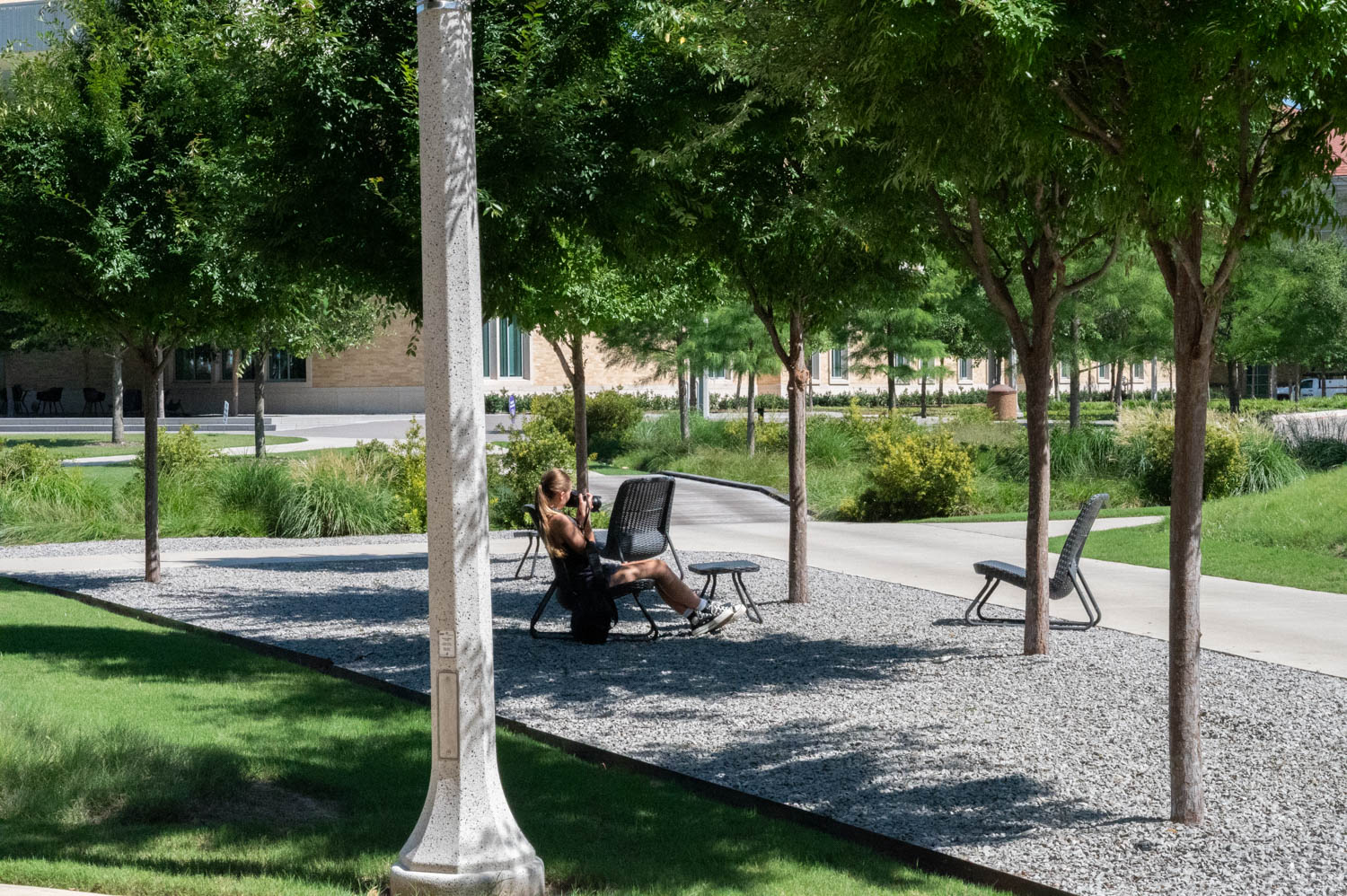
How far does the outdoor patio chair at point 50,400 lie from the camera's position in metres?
51.9

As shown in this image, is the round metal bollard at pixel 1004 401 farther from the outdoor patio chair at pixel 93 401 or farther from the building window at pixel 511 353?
the outdoor patio chair at pixel 93 401

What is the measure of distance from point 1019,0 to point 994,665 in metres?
4.95

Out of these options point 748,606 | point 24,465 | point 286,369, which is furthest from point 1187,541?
point 286,369

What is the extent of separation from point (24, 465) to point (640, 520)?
12025 mm

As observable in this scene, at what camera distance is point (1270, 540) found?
14016 mm

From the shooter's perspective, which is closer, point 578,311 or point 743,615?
point 743,615

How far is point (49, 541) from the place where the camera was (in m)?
16.6

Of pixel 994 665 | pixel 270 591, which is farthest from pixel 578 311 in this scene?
pixel 994 665

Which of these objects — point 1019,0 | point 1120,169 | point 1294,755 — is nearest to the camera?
point 1019,0

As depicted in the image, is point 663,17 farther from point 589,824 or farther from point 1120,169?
point 589,824

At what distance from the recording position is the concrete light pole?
4227 mm

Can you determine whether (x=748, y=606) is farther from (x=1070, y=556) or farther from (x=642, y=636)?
(x=1070, y=556)

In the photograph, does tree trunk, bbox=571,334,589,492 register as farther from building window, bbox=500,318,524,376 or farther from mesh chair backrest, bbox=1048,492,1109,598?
building window, bbox=500,318,524,376

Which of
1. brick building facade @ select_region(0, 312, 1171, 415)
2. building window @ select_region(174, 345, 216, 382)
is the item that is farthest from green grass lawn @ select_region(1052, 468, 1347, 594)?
building window @ select_region(174, 345, 216, 382)
